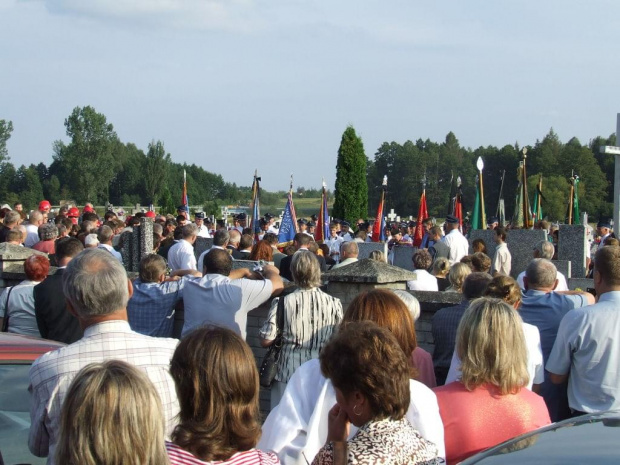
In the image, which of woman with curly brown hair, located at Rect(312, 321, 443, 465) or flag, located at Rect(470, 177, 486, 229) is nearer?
woman with curly brown hair, located at Rect(312, 321, 443, 465)

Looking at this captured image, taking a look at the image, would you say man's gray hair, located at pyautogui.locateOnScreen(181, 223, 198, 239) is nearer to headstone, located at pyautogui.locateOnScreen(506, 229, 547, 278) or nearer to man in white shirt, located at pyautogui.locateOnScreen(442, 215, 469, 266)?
man in white shirt, located at pyautogui.locateOnScreen(442, 215, 469, 266)

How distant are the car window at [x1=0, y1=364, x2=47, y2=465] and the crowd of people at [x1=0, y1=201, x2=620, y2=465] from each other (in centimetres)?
63

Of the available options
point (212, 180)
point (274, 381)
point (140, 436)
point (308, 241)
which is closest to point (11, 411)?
point (140, 436)

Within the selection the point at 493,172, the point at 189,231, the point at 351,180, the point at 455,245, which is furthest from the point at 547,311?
the point at 493,172

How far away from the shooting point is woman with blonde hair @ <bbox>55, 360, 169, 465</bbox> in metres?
2.44

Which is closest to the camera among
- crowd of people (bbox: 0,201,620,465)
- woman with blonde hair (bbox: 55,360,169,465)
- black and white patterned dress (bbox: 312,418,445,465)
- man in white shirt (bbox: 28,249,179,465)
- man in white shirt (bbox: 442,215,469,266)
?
woman with blonde hair (bbox: 55,360,169,465)

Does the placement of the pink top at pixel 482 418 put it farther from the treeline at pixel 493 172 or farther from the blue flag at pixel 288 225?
the treeline at pixel 493 172

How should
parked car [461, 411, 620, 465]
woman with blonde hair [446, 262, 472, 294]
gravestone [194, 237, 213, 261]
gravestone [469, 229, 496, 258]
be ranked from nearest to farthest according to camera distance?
parked car [461, 411, 620, 465] < woman with blonde hair [446, 262, 472, 294] < gravestone [194, 237, 213, 261] < gravestone [469, 229, 496, 258]

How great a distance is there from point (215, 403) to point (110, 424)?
0.56 meters

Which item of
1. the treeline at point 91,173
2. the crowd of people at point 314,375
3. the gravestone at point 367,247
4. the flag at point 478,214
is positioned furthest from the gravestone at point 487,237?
the treeline at point 91,173

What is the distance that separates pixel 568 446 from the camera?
283cm

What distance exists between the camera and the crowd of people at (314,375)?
2566mm

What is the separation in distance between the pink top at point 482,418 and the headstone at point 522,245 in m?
11.3

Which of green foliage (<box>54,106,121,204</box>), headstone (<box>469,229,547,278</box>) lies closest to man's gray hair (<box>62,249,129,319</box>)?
headstone (<box>469,229,547,278</box>)
